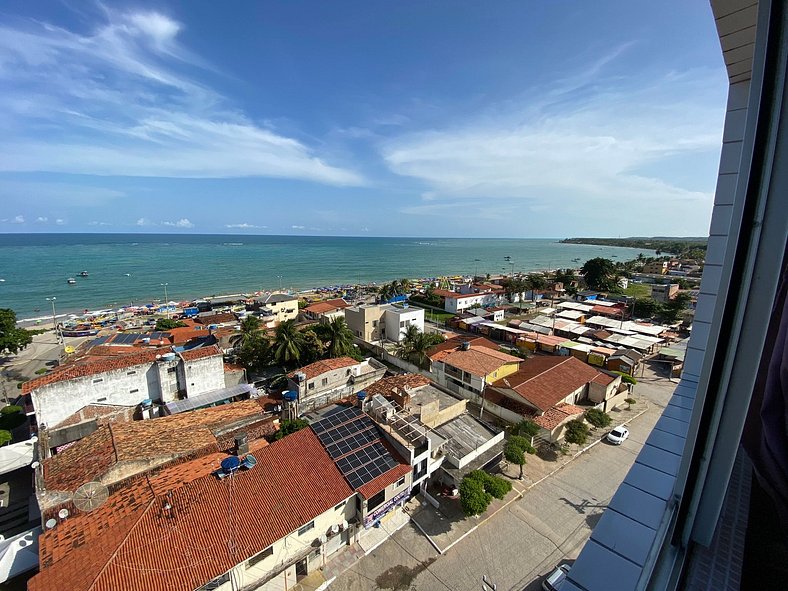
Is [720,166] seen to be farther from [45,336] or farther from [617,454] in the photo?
[45,336]

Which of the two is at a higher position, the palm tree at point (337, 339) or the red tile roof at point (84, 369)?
the red tile roof at point (84, 369)

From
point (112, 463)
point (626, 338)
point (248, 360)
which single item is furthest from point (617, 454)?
point (248, 360)

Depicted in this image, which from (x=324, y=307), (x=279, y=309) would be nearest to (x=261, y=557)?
(x=324, y=307)

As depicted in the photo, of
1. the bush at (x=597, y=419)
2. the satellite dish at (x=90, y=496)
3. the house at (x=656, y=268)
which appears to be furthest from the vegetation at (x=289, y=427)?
the house at (x=656, y=268)

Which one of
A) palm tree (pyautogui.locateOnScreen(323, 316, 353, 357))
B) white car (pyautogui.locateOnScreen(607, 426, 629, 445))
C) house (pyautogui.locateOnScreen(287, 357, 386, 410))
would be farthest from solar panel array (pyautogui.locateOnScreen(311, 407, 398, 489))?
white car (pyautogui.locateOnScreen(607, 426, 629, 445))

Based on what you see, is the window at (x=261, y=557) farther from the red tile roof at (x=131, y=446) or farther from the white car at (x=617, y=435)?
the white car at (x=617, y=435)

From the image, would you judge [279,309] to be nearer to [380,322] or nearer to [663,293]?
[380,322]
